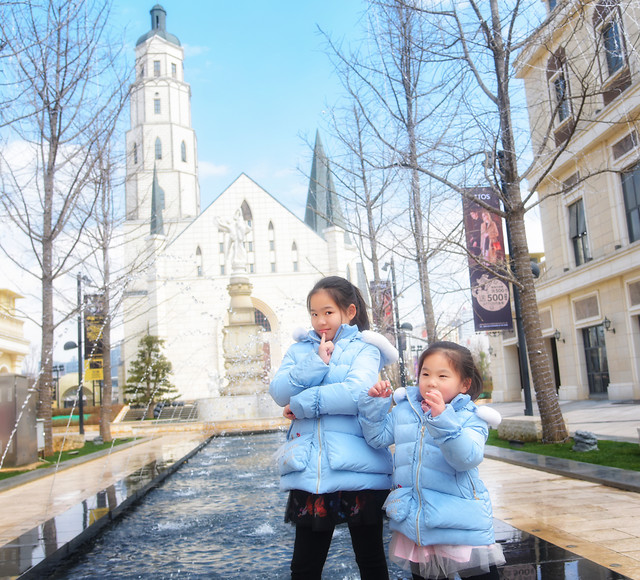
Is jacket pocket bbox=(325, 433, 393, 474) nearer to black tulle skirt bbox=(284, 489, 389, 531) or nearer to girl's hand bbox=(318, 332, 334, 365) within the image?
black tulle skirt bbox=(284, 489, 389, 531)

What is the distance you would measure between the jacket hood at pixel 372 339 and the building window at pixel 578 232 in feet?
68.0

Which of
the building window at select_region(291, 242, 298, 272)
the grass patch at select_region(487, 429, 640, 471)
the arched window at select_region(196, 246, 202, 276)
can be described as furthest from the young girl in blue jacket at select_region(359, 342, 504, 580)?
the arched window at select_region(196, 246, 202, 276)

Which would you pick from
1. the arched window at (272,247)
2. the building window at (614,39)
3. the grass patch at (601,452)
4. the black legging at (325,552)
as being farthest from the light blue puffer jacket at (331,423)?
the arched window at (272,247)

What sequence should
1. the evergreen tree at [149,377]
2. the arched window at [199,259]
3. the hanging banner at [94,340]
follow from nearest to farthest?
the hanging banner at [94,340], the evergreen tree at [149,377], the arched window at [199,259]

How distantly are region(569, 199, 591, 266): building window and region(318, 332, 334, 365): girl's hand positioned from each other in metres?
20.9

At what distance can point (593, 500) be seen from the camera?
17.2ft

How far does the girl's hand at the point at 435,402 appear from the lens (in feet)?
7.47

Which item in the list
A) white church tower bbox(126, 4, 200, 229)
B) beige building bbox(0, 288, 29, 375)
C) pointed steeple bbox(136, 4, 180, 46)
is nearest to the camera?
beige building bbox(0, 288, 29, 375)

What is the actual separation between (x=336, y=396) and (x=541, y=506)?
3.47m

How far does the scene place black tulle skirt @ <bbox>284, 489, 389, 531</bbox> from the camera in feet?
8.11

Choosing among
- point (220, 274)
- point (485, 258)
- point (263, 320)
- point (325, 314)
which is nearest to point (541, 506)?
point (325, 314)

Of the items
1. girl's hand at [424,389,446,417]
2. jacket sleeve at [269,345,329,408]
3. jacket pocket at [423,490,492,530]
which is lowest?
jacket pocket at [423,490,492,530]

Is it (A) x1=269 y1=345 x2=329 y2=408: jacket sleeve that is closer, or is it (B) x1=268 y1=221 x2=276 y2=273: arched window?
(A) x1=269 y1=345 x2=329 y2=408: jacket sleeve

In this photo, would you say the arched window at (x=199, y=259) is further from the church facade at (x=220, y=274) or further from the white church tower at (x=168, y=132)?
the white church tower at (x=168, y=132)
